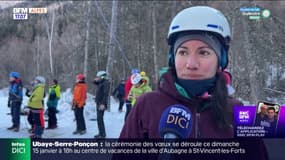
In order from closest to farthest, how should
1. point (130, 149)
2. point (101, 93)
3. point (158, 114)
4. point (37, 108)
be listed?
point (158, 114) < point (130, 149) < point (37, 108) < point (101, 93)

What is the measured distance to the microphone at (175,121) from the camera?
110cm

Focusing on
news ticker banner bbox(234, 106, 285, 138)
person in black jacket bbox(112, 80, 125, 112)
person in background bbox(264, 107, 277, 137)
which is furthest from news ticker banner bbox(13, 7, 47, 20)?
person in black jacket bbox(112, 80, 125, 112)

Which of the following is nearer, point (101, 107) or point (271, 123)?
point (271, 123)

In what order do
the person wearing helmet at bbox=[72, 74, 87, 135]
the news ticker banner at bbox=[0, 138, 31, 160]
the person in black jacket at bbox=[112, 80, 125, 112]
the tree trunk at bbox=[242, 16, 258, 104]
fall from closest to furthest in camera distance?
the news ticker banner at bbox=[0, 138, 31, 160] → the tree trunk at bbox=[242, 16, 258, 104] → the person wearing helmet at bbox=[72, 74, 87, 135] → the person in black jacket at bbox=[112, 80, 125, 112]

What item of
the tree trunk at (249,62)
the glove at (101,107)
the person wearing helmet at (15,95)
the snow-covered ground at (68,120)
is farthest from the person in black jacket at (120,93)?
the tree trunk at (249,62)

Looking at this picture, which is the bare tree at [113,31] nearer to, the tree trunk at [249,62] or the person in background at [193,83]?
the tree trunk at [249,62]

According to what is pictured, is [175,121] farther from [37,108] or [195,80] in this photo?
[37,108]

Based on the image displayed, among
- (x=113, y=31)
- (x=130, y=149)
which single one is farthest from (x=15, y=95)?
(x=130, y=149)

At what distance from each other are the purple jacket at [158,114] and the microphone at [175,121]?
0.01 meters

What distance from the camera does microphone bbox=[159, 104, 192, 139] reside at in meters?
1.10

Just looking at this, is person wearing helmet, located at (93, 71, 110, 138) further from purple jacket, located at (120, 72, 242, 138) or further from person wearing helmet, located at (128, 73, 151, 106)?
purple jacket, located at (120, 72, 242, 138)

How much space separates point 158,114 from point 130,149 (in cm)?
20

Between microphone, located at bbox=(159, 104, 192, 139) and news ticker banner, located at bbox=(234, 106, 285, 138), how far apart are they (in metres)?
0.27

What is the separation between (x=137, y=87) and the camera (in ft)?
10.1
